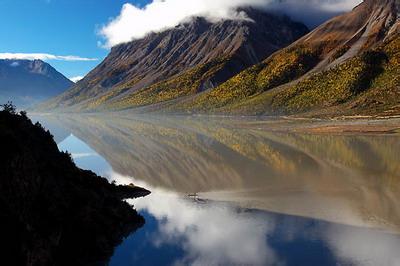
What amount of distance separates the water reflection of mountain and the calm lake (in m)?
0.12

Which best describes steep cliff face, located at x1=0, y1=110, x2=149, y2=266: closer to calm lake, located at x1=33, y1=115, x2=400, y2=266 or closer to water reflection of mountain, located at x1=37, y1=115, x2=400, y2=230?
calm lake, located at x1=33, y1=115, x2=400, y2=266

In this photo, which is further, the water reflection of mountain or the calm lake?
the water reflection of mountain

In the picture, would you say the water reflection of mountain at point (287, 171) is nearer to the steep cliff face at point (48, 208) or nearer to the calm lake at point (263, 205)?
the calm lake at point (263, 205)

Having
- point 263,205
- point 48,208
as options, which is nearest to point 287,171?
point 263,205

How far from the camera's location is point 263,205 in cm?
4400

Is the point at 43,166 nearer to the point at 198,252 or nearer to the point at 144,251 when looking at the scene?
the point at 144,251

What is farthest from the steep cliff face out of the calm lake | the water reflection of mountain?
the water reflection of mountain

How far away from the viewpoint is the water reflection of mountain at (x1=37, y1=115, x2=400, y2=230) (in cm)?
Result: 4322

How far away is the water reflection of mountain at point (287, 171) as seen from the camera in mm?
43219

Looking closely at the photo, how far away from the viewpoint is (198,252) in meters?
Answer: 32.1

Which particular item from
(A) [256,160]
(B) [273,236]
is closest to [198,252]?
(B) [273,236]

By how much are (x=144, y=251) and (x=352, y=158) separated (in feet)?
162

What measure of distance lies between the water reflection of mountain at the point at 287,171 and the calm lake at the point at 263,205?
0.38 ft

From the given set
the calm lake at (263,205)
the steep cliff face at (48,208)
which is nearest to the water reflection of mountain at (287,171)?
the calm lake at (263,205)
